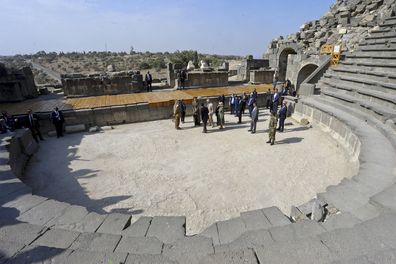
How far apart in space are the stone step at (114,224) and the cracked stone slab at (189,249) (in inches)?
39.0

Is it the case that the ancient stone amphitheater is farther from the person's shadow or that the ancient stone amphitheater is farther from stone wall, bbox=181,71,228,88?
stone wall, bbox=181,71,228,88

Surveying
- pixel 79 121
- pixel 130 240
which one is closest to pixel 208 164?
pixel 130 240

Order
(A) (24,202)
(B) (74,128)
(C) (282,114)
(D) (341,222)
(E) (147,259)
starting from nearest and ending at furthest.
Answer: (E) (147,259), (D) (341,222), (A) (24,202), (C) (282,114), (B) (74,128)

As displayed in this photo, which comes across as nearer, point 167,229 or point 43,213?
point 167,229

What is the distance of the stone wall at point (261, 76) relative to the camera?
63.3ft

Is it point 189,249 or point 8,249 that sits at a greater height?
point 8,249

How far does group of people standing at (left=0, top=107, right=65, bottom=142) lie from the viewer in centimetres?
901

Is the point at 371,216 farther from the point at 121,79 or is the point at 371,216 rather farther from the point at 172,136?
the point at 121,79

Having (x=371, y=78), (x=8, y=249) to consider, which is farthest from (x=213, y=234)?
(x=371, y=78)

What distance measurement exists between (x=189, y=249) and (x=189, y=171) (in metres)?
4.11

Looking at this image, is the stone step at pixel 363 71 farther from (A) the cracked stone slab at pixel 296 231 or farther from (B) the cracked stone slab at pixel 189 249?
(B) the cracked stone slab at pixel 189 249

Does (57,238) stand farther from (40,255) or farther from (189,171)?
(189,171)

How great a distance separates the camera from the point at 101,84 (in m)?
15.3

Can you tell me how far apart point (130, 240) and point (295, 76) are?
20.3m
